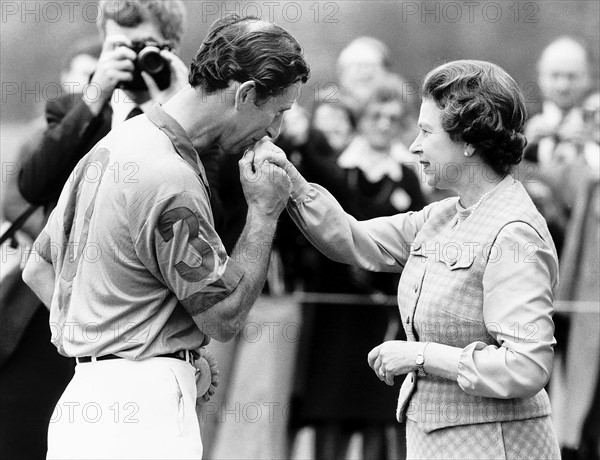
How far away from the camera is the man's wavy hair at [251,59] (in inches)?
88.6

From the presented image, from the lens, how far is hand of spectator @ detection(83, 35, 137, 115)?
3.34 metres

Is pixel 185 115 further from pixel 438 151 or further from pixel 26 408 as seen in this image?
pixel 26 408

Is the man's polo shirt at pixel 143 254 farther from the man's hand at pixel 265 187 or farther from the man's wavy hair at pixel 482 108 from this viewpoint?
the man's wavy hair at pixel 482 108

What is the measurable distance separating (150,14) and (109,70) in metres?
0.25

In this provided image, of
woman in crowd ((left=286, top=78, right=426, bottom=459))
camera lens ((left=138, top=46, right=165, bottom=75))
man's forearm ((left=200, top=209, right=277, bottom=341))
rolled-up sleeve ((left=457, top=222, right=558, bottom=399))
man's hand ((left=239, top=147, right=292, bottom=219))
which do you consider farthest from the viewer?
woman in crowd ((left=286, top=78, right=426, bottom=459))

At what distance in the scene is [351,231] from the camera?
2480 millimetres

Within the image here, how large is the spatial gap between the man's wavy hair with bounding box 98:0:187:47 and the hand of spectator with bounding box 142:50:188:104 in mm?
145

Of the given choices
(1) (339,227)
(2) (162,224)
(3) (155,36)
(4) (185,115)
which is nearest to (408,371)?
(1) (339,227)

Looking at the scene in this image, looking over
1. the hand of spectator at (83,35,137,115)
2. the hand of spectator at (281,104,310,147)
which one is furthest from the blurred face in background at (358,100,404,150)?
the hand of spectator at (83,35,137,115)

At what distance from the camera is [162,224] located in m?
2.09

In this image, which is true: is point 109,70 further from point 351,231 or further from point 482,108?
point 482,108

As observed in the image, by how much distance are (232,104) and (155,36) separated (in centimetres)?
126

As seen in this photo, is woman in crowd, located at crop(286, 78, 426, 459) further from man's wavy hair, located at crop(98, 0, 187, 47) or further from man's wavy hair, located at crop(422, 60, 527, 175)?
man's wavy hair, located at crop(422, 60, 527, 175)

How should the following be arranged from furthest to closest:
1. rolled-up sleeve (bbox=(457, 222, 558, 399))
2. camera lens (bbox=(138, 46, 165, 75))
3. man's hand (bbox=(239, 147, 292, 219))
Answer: camera lens (bbox=(138, 46, 165, 75)), man's hand (bbox=(239, 147, 292, 219)), rolled-up sleeve (bbox=(457, 222, 558, 399))
